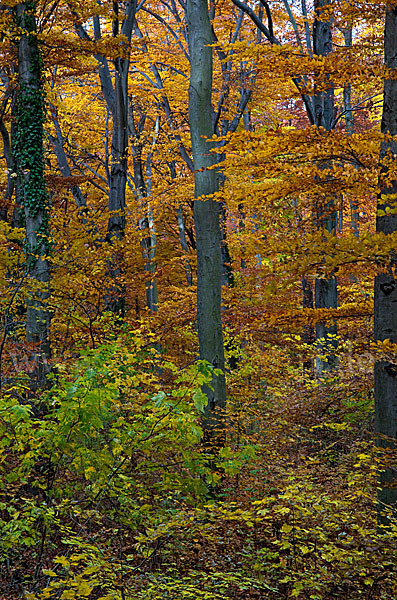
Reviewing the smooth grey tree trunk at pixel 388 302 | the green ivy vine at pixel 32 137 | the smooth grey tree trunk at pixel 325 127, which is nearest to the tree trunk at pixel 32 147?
the green ivy vine at pixel 32 137

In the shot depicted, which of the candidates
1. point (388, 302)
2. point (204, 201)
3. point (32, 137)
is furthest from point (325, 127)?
point (388, 302)

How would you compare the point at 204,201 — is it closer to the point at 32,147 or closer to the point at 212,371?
the point at 212,371

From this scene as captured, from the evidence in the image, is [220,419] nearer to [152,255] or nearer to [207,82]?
[207,82]

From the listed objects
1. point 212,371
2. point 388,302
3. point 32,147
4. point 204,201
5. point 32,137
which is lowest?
point 212,371

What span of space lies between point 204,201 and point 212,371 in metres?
2.79

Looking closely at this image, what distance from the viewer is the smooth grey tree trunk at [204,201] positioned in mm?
7453

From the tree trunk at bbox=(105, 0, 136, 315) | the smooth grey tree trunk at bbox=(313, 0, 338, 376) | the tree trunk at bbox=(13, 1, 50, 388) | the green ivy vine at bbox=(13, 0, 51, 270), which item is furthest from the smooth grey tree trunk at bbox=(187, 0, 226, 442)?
the tree trunk at bbox=(105, 0, 136, 315)

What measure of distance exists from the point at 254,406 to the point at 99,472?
5836 mm

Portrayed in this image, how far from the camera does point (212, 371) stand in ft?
19.3

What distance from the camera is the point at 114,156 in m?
11.8

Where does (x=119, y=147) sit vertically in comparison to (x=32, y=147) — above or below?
above

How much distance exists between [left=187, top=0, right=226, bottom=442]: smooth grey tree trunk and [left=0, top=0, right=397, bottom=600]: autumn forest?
0.09 feet

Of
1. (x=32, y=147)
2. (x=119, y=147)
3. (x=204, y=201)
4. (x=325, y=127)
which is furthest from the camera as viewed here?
(x=119, y=147)

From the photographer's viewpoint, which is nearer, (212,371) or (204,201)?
(212,371)
